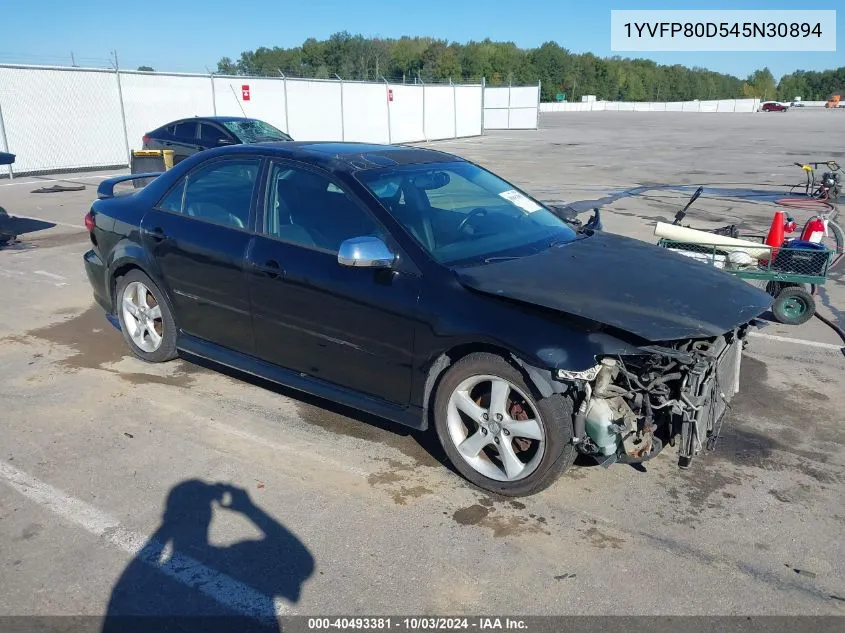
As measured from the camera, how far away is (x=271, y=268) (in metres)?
4.11

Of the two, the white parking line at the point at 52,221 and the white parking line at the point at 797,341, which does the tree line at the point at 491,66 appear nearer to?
the white parking line at the point at 52,221

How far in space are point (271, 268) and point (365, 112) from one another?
86.0 feet

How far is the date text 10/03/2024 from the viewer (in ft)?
8.71

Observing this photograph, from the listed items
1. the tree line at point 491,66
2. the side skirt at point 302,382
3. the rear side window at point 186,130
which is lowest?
the side skirt at point 302,382

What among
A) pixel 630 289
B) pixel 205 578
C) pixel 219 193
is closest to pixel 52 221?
pixel 219 193

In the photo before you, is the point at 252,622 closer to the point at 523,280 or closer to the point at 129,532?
the point at 129,532

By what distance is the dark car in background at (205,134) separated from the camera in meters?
15.2

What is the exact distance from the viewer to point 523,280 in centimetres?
350

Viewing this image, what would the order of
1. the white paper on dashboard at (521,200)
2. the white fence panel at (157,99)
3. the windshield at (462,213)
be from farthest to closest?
the white fence panel at (157,99), the white paper on dashboard at (521,200), the windshield at (462,213)

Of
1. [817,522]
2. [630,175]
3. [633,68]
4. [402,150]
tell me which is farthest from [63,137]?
[633,68]

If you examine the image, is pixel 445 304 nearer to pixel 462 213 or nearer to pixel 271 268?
pixel 462 213

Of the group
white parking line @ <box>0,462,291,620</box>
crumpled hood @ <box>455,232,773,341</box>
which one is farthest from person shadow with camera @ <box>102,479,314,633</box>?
crumpled hood @ <box>455,232,773,341</box>

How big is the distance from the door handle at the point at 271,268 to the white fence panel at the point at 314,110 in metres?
22.4

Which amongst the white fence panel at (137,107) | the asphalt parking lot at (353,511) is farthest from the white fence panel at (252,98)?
the asphalt parking lot at (353,511)
